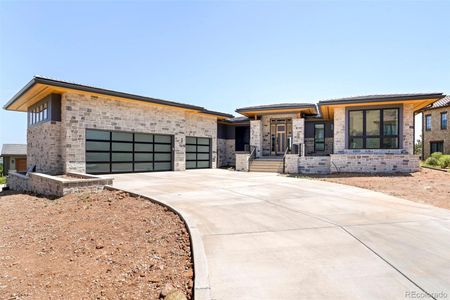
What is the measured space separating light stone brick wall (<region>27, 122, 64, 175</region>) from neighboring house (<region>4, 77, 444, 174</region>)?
49 mm

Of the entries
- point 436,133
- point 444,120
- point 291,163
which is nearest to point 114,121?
point 291,163

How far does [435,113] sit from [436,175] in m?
16.2

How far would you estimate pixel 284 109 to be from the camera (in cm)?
2017

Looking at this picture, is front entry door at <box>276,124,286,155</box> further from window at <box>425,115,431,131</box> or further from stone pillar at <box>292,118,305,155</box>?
window at <box>425,115,431,131</box>

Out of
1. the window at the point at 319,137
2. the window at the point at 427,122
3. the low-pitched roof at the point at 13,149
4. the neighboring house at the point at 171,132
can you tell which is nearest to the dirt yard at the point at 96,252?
the neighboring house at the point at 171,132

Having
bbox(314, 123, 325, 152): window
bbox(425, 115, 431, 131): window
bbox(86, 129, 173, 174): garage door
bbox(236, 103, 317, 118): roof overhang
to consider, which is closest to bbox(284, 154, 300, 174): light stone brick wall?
bbox(236, 103, 317, 118): roof overhang

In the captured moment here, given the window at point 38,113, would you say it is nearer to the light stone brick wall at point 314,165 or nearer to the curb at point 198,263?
the curb at point 198,263

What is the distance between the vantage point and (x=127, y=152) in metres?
16.3

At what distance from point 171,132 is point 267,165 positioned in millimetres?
7419

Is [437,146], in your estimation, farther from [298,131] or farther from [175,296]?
[175,296]

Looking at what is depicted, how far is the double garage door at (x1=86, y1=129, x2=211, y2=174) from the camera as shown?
48.5ft

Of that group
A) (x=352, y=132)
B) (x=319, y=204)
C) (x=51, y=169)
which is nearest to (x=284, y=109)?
(x=352, y=132)

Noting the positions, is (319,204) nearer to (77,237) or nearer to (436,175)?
(77,237)

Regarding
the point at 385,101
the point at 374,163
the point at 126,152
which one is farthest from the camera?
the point at 126,152
